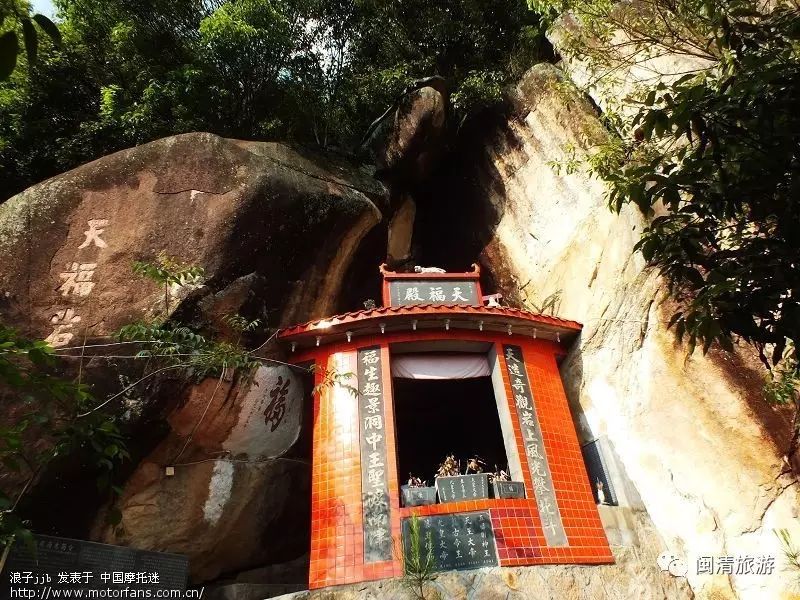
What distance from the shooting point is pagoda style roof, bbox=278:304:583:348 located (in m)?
8.94

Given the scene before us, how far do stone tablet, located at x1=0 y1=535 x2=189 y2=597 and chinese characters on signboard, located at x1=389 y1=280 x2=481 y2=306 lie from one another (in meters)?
5.91

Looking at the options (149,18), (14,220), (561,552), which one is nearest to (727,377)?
(561,552)

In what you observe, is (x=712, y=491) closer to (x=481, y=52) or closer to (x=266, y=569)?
(x=266, y=569)

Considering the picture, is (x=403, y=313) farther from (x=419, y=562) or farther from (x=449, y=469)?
(x=419, y=562)

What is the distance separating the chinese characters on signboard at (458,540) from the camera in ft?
22.8

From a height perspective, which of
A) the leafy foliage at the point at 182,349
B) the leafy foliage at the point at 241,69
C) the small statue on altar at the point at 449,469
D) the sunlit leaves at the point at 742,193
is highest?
the leafy foliage at the point at 241,69

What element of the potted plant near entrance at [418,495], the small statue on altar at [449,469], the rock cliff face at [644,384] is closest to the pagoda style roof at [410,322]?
the rock cliff face at [644,384]

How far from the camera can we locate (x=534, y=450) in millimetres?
8281

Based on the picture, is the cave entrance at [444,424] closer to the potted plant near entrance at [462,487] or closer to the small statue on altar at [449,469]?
the small statue on altar at [449,469]

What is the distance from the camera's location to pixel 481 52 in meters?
15.5

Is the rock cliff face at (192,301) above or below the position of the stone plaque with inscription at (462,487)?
above

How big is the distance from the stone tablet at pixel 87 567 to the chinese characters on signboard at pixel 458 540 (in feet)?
10.1

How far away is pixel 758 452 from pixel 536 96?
383 inches

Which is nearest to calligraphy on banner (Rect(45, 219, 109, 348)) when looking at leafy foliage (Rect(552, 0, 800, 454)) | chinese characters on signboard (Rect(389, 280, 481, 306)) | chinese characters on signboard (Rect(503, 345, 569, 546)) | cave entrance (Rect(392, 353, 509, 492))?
chinese characters on signboard (Rect(389, 280, 481, 306))
